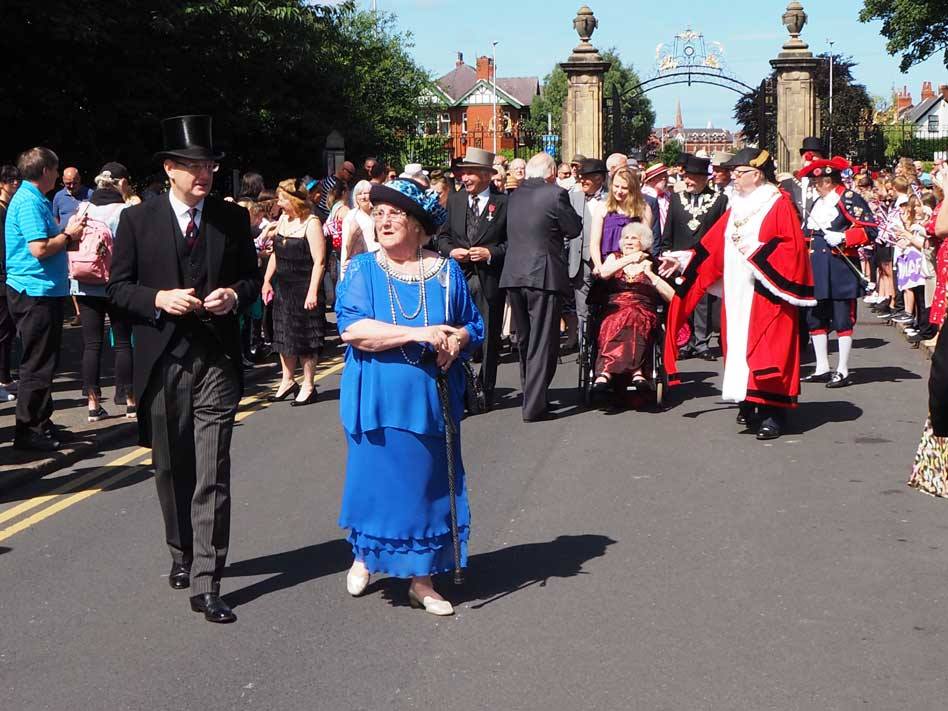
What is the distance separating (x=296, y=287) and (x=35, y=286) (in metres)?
3.00

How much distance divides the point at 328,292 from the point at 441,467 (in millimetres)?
11671

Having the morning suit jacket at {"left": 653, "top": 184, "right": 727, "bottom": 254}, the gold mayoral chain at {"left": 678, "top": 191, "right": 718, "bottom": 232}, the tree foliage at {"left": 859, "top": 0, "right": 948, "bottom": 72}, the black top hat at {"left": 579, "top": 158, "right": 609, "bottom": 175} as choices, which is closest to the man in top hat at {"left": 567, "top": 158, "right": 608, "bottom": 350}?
the black top hat at {"left": 579, "top": 158, "right": 609, "bottom": 175}

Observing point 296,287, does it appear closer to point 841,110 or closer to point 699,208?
point 699,208

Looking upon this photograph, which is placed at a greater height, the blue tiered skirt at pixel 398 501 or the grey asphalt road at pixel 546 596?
the blue tiered skirt at pixel 398 501

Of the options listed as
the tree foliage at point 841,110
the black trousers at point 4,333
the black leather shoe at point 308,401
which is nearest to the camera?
the black trousers at point 4,333

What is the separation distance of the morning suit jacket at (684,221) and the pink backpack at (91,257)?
5.93 meters

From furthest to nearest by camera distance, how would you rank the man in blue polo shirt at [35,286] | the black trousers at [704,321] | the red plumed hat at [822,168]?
the black trousers at [704,321] → the red plumed hat at [822,168] → the man in blue polo shirt at [35,286]

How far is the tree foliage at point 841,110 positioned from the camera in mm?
48875

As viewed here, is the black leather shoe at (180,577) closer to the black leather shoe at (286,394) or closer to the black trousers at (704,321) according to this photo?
the black leather shoe at (286,394)

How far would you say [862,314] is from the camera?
19641 millimetres

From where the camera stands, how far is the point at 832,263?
512 inches

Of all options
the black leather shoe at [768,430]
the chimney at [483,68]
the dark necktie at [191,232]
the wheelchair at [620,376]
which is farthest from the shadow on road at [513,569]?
the chimney at [483,68]

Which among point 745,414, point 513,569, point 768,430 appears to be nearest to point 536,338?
point 745,414

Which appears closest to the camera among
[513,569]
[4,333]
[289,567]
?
[513,569]
